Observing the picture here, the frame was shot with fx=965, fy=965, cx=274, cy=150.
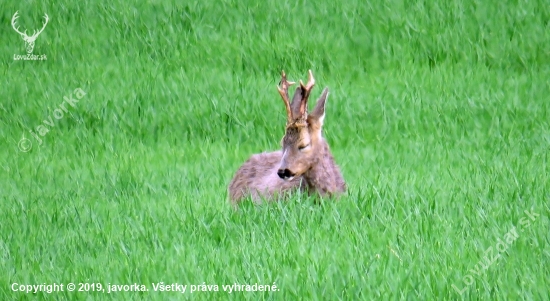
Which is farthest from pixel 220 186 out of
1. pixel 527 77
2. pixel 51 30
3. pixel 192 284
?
pixel 51 30

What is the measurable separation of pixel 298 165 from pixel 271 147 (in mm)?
3419

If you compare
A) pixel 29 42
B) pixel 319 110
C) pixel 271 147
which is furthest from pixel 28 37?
pixel 319 110

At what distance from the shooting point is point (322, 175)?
24.1 ft

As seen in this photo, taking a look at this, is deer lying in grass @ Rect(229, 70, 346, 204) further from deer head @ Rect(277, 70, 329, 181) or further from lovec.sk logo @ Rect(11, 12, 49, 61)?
lovec.sk logo @ Rect(11, 12, 49, 61)

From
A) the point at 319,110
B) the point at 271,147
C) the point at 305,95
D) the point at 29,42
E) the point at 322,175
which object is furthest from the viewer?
the point at 29,42

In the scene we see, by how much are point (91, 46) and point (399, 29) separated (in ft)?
13.9

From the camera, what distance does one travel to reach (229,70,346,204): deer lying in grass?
6.99m

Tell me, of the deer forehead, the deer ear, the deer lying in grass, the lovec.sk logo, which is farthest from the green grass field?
the deer ear

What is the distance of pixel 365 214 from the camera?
269 inches

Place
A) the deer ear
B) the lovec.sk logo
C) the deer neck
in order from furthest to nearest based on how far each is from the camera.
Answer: the lovec.sk logo
the deer neck
the deer ear

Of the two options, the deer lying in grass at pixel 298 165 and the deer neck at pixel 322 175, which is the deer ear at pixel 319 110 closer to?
the deer lying in grass at pixel 298 165

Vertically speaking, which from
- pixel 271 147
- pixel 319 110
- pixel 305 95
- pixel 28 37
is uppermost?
pixel 305 95

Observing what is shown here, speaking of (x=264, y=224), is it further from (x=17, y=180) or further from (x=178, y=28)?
(x=178, y=28)

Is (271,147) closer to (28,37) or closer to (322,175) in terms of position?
(322,175)
